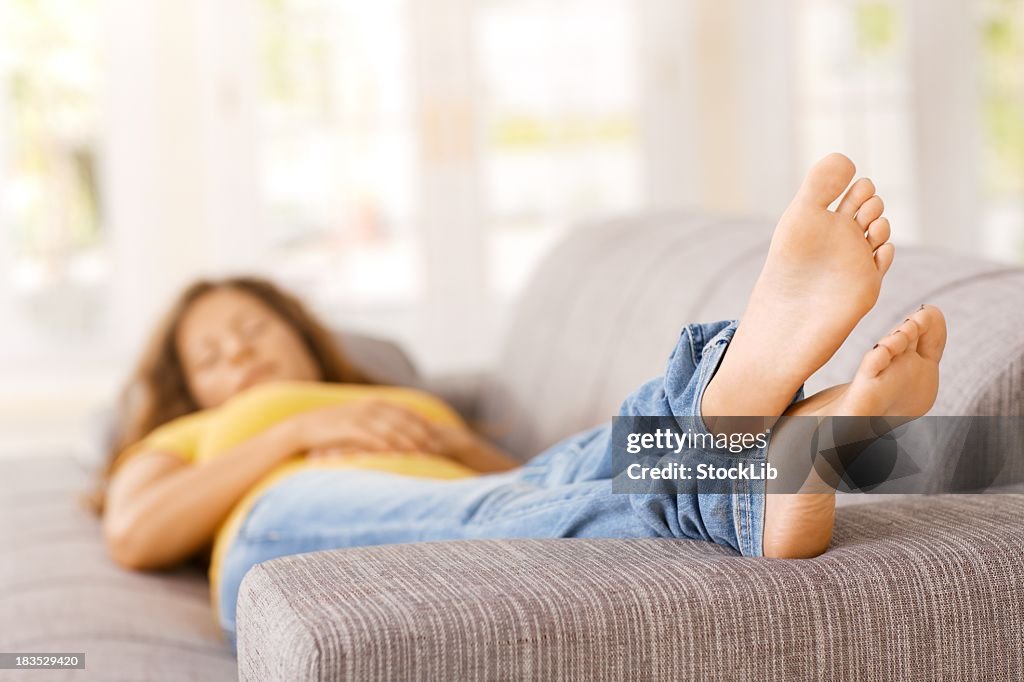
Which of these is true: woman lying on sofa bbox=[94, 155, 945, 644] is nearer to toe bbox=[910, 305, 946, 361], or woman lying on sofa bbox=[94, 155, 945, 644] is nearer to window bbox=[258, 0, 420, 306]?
toe bbox=[910, 305, 946, 361]

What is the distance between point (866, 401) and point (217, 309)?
4.44 ft

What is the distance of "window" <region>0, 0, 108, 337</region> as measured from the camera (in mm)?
3574

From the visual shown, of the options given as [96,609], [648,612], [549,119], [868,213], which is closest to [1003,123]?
[549,119]

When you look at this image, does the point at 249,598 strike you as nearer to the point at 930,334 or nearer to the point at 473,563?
the point at 473,563

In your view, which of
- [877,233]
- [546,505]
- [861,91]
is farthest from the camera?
[861,91]

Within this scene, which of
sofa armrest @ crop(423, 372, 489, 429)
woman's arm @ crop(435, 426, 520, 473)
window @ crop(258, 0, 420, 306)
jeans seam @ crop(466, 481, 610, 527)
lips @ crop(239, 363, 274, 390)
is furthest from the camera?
window @ crop(258, 0, 420, 306)

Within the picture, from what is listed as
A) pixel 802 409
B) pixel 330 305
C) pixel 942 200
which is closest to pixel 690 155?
pixel 942 200

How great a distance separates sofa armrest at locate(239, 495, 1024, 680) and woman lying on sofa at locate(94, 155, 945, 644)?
0.06 metres

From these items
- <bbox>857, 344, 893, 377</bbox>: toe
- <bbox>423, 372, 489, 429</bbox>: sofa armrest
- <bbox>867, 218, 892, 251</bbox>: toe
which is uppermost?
<bbox>867, 218, 892, 251</bbox>: toe

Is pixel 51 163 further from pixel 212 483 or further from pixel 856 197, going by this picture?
pixel 856 197

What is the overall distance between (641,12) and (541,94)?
44 centimetres

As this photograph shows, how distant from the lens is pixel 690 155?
4.02m

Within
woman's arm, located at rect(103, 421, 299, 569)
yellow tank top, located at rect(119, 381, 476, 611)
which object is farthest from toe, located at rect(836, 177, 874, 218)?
woman's arm, located at rect(103, 421, 299, 569)

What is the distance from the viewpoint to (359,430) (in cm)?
157
